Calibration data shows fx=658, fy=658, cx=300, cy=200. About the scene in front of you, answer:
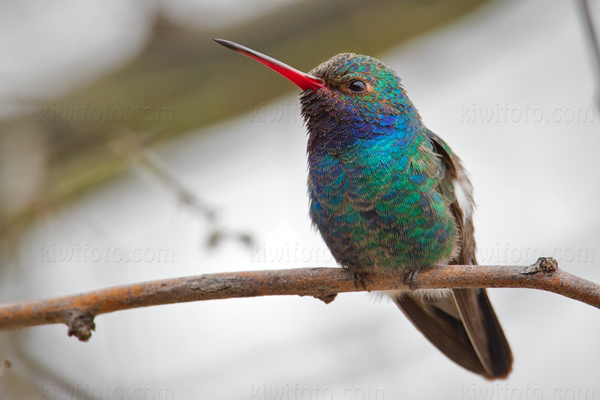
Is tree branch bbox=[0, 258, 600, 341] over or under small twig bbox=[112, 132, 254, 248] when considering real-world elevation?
under

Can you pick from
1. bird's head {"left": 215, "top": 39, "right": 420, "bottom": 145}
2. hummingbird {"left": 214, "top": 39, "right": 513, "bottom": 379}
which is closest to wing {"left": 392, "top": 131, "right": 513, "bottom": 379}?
hummingbird {"left": 214, "top": 39, "right": 513, "bottom": 379}

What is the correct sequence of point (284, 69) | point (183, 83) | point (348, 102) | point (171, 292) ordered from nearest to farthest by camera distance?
point (171, 292)
point (284, 69)
point (348, 102)
point (183, 83)

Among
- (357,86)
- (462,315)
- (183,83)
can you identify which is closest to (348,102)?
(357,86)

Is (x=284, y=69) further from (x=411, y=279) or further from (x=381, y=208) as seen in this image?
(x=411, y=279)

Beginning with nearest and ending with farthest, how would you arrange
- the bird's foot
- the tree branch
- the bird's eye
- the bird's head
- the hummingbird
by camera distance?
the tree branch, the bird's foot, the hummingbird, the bird's head, the bird's eye

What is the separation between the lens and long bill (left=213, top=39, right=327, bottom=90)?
3.79 metres

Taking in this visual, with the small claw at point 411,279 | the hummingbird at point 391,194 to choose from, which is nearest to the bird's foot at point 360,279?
the hummingbird at point 391,194

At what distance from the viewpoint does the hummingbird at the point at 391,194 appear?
12.7 feet

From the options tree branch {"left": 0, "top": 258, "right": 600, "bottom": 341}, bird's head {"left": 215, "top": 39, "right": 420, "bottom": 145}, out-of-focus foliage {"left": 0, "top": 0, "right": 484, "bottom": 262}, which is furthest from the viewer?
out-of-focus foliage {"left": 0, "top": 0, "right": 484, "bottom": 262}

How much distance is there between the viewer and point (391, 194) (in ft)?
12.6

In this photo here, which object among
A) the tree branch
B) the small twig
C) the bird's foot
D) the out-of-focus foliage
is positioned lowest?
the tree branch

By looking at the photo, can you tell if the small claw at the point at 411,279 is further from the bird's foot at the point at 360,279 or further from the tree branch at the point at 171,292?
the tree branch at the point at 171,292

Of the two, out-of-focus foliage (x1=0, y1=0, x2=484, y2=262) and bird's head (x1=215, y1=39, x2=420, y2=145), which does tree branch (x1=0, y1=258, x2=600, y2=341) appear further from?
out-of-focus foliage (x1=0, y1=0, x2=484, y2=262)

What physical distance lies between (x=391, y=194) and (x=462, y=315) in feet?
3.88
